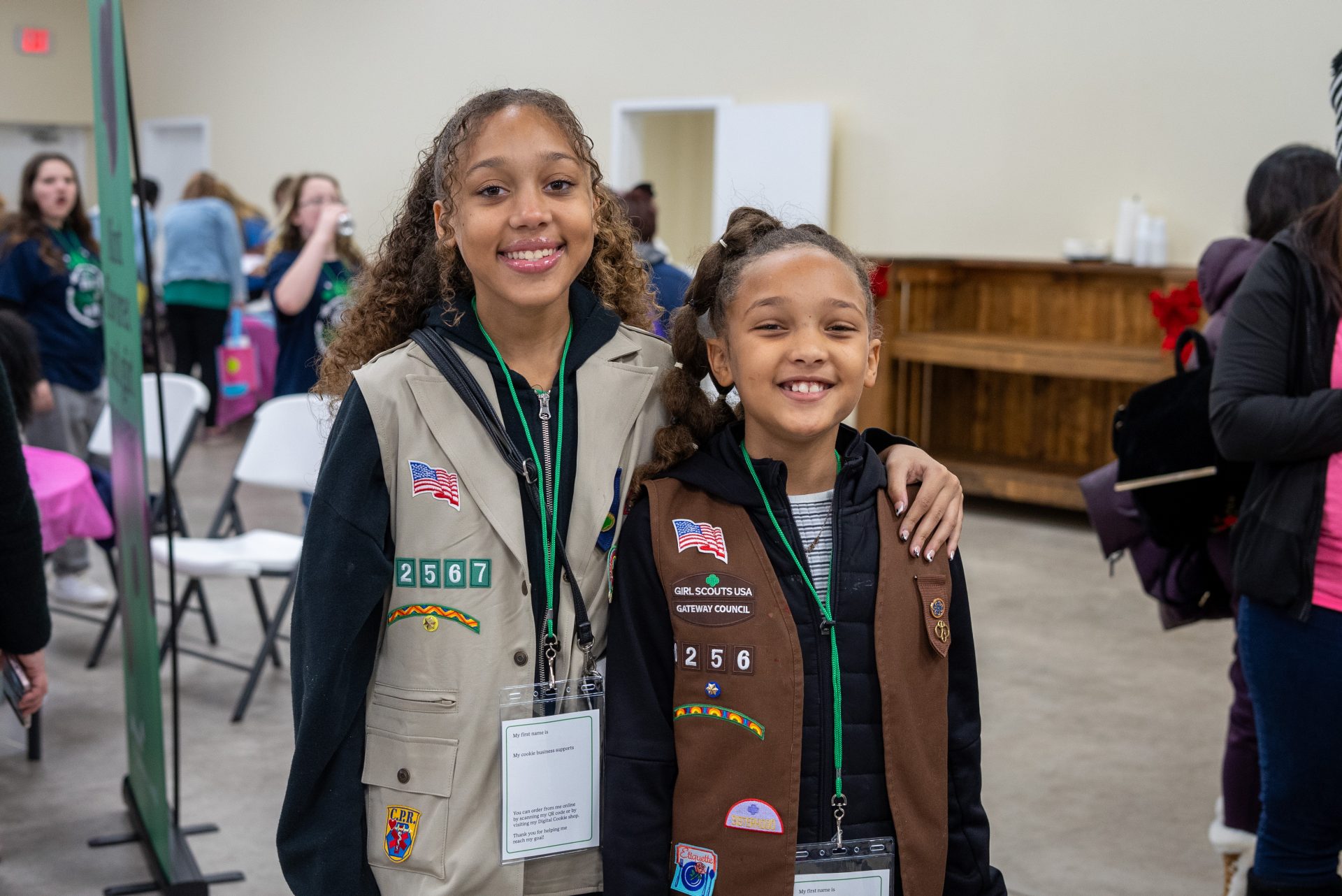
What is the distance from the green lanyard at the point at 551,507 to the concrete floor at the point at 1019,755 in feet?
5.59

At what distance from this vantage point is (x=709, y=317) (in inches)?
62.1

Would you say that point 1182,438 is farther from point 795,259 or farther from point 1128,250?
point 1128,250

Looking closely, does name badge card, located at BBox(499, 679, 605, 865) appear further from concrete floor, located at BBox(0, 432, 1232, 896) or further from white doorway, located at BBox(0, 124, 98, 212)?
white doorway, located at BBox(0, 124, 98, 212)

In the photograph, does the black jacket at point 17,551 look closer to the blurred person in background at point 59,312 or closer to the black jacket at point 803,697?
the black jacket at point 803,697

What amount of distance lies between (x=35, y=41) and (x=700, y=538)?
45.5ft

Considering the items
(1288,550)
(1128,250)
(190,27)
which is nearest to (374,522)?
(1288,550)

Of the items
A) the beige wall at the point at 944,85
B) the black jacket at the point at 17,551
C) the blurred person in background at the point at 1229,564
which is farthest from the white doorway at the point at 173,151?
the blurred person in background at the point at 1229,564

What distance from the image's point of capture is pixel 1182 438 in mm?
2514

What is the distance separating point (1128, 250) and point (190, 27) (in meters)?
9.58

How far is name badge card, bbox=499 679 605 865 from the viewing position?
1418 mm

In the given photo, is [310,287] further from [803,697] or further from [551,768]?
[803,697]

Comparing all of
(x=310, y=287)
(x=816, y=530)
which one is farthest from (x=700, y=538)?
(x=310, y=287)

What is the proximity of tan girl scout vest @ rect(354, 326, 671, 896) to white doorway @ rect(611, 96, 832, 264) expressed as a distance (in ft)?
17.5

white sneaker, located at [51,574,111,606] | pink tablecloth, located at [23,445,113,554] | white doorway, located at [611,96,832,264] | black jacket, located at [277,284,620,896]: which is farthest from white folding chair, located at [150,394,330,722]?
white doorway, located at [611,96,832,264]
